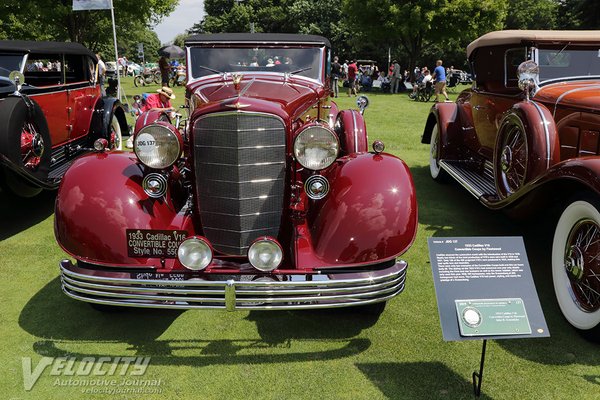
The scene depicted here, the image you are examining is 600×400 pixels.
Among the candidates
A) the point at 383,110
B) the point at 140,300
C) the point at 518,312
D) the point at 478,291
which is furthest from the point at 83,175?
the point at 383,110

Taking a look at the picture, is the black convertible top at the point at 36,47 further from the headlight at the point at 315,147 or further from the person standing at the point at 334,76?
the headlight at the point at 315,147

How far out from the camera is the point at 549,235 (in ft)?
15.3

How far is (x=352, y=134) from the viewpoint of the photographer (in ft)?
15.6

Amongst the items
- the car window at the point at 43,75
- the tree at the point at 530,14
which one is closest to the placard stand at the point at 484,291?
the car window at the point at 43,75

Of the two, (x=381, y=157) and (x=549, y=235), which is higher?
(x=381, y=157)

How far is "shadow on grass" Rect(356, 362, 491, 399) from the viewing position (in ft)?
8.46

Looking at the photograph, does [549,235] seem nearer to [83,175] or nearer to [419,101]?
[83,175]

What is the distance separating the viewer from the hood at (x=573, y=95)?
3.84 meters

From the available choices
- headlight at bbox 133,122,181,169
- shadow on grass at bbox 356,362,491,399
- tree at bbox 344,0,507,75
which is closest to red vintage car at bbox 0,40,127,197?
headlight at bbox 133,122,181,169

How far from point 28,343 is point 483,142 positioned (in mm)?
5136

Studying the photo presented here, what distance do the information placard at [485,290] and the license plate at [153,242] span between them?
1.51 meters

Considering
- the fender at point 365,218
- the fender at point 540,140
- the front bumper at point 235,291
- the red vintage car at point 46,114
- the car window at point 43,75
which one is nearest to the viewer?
the front bumper at point 235,291

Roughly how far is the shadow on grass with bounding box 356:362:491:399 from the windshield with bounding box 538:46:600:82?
11.2 feet

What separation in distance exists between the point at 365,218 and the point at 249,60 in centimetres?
260
